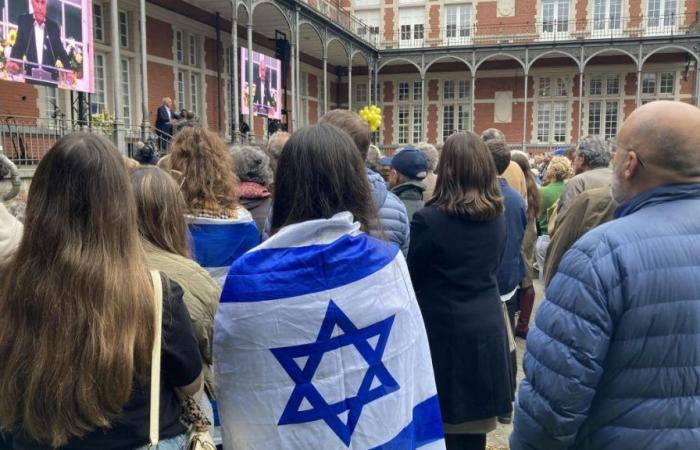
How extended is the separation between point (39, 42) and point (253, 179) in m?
7.09

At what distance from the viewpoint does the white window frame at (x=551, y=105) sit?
2848cm

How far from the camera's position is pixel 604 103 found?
1111 inches

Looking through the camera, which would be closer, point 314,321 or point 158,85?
point 314,321

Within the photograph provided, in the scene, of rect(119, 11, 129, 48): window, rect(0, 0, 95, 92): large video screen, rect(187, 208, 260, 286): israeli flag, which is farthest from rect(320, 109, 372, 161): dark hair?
Result: rect(119, 11, 129, 48): window

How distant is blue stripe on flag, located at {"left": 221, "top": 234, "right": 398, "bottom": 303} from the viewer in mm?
1564

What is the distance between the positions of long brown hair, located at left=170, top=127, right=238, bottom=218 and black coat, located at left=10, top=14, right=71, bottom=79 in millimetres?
6792

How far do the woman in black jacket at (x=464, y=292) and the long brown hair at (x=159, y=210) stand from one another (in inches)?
45.4

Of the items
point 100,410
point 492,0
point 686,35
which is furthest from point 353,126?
point 492,0

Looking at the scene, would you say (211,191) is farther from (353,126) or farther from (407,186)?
(407,186)

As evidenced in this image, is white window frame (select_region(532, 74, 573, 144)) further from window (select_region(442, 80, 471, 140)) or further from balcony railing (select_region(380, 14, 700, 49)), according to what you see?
window (select_region(442, 80, 471, 140))

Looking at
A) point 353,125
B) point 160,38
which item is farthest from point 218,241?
point 160,38

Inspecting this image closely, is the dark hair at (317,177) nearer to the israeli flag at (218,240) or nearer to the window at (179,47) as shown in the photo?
the israeli flag at (218,240)

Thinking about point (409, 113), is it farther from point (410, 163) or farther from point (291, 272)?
point (291, 272)

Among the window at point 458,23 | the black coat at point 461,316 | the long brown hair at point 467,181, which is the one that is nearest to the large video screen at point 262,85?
the long brown hair at point 467,181
